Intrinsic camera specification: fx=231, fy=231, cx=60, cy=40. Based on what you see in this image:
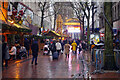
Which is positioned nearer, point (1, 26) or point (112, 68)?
point (112, 68)

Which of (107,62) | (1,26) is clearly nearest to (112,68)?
(107,62)

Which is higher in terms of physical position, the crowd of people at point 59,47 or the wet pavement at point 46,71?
the crowd of people at point 59,47

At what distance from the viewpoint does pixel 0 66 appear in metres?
14.1

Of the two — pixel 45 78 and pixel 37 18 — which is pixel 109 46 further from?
pixel 37 18

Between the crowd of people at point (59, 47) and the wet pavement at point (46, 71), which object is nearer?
the wet pavement at point (46, 71)

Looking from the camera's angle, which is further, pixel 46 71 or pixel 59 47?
pixel 59 47

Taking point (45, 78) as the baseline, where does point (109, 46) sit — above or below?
above

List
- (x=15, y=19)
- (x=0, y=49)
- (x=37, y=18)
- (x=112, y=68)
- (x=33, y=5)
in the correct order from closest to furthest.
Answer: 1. (x=112, y=68)
2. (x=0, y=49)
3. (x=15, y=19)
4. (x=33, y=5)
5. (x=37, y=18)

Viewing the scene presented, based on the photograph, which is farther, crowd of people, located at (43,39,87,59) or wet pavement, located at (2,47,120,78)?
crowd of people, located at (43,39,87,59)

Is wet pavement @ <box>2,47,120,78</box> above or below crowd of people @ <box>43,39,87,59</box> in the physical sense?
below

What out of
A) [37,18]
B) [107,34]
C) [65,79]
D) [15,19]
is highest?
[37,18]

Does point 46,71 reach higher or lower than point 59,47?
lower

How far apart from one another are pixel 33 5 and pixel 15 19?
29.9 meters

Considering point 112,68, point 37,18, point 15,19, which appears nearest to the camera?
point 112,68
